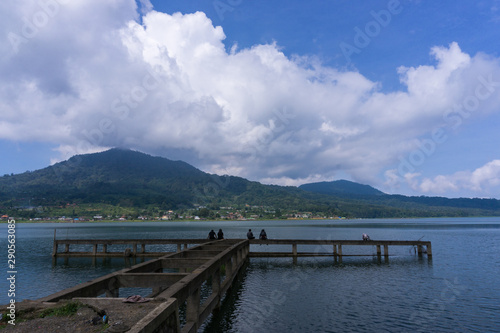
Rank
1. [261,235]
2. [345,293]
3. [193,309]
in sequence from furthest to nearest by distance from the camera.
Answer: [261,235], [345,293], [193,309]

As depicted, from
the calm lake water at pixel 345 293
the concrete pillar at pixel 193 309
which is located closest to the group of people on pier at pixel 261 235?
the calm lake water at pixel 345 293

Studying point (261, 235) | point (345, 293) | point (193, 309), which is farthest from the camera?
point (261, 235)

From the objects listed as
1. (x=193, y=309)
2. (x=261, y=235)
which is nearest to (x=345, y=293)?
(x=193, y=309)

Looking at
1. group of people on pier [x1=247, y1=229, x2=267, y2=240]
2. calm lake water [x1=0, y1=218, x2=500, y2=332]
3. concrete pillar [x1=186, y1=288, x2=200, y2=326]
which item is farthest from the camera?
group of people on pier [x1=247, y1=229, x2=267, y2=240]

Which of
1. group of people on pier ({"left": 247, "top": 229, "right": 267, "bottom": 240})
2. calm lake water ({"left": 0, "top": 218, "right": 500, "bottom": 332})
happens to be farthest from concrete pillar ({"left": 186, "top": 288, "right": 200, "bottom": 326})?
group of people on pier ({"left": 247, "top": 229, "right": 267, "bottom": 240})

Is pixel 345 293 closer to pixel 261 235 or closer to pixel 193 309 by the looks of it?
pixel 193 309

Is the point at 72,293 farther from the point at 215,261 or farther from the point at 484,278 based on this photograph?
the point at 484,278

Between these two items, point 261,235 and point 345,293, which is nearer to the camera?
point 345,293

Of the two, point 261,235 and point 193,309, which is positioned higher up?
point 193,309

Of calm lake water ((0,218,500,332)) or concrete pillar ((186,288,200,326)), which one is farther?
calm lake water ((0,218,500,332))

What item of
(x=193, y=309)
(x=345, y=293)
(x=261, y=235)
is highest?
(x=193, y=309)

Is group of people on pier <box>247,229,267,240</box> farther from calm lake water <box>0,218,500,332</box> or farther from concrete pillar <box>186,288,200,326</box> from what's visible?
concrete pillar <box>186,288,200,326</box>

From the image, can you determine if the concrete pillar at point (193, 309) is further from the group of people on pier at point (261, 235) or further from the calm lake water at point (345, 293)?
the group of people on pier at point (261, 235)

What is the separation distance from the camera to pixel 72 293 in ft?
27.8
